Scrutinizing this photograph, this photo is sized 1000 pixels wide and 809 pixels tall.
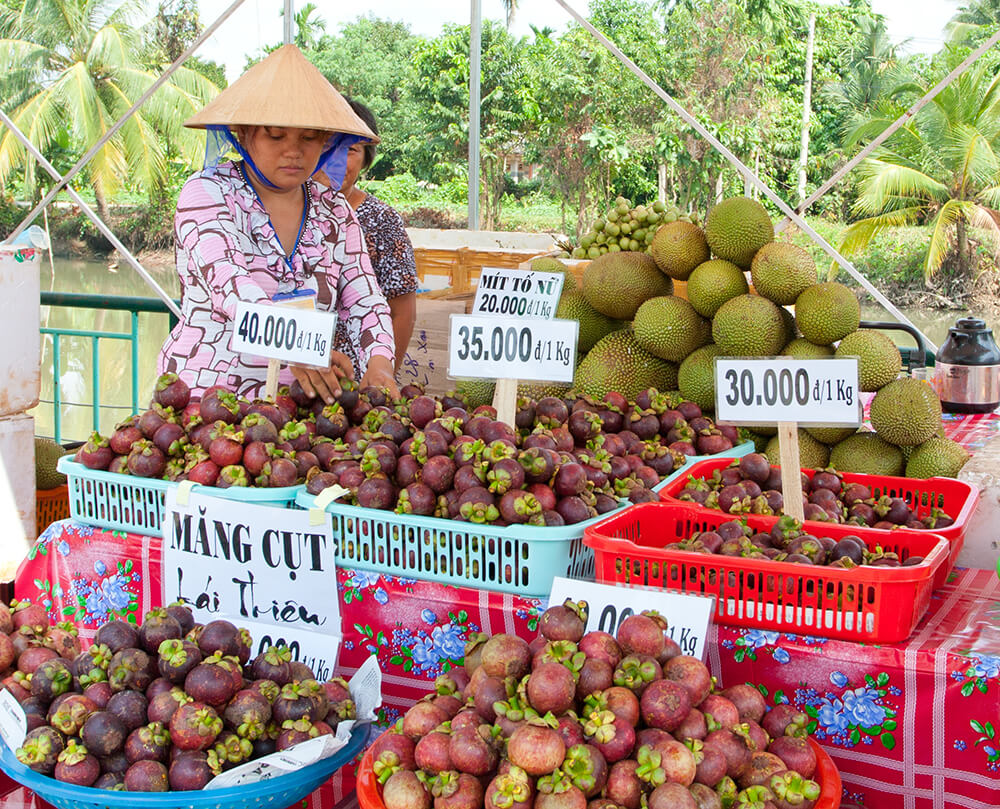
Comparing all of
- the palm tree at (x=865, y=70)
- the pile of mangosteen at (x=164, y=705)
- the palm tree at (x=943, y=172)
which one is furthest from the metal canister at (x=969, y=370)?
the palm tree at (x=865, y=70)

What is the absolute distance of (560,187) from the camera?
19.9 meters

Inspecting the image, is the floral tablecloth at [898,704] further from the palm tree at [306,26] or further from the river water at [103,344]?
the palm tree at [306,26]

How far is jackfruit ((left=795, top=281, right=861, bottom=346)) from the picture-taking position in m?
2.50

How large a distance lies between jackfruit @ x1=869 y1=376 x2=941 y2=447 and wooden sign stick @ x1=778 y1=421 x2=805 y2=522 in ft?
2.67

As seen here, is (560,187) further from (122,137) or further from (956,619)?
(956,619)

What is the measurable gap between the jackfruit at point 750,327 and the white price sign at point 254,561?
1306mm

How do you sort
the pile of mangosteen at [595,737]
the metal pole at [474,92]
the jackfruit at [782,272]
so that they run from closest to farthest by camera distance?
the pile of mangosteen at [595,737] < the jackfruit at [782,272] < the metal pole at [474,92]

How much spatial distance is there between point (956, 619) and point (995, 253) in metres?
16.6

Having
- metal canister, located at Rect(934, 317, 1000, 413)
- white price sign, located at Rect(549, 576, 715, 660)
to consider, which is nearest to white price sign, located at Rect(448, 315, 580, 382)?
white price sign, located at Rect(549, 576, 715, 660)

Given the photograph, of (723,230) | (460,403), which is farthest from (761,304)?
(460,403)

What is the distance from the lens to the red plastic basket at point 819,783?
1095 millimetres

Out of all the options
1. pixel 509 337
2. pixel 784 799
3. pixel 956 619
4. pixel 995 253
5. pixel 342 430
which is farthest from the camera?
pixel 995 253

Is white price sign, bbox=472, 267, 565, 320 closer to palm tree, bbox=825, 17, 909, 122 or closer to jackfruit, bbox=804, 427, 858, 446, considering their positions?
jackfruit, bbox=804, 427, 858, 446

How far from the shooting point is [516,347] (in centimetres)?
178
